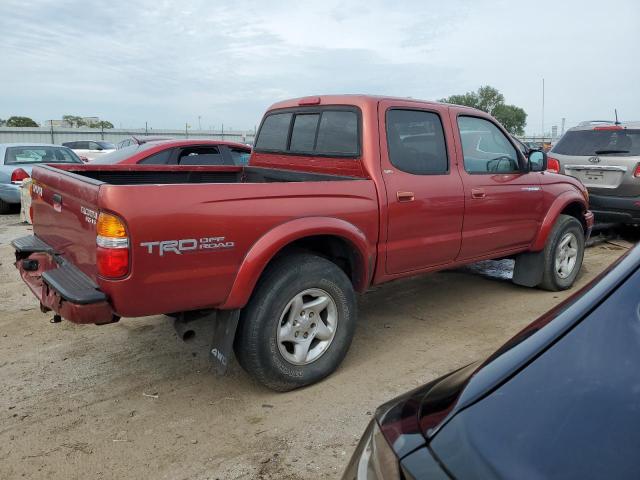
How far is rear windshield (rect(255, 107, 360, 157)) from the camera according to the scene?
411 cm

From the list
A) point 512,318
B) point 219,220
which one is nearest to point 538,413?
point 219,220

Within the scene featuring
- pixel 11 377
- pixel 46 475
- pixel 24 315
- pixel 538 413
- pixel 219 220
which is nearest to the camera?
pixel 538 413

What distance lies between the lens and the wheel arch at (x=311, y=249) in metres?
3.08

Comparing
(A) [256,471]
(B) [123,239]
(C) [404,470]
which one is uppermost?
(B) [123,239]

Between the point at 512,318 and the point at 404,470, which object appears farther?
the point at 512,318

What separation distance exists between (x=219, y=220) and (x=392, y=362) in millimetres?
1777

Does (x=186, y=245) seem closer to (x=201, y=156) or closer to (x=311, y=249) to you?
(x=311, y=249)

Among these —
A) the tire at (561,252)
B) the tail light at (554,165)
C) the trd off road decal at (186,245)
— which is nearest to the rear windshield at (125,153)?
the trd off road decal at (186,245)

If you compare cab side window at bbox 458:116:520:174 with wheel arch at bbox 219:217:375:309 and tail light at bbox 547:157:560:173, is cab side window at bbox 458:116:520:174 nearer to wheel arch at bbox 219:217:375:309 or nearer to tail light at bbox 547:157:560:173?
wheel arch at bbox 219:217:375:309

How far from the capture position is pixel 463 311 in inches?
198

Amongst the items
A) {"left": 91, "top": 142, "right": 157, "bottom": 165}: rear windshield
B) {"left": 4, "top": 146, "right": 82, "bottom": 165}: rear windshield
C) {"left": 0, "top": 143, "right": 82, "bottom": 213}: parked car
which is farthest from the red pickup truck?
{"left": 4, "top": 146, "right": 82, "bottom": 165}: rear windshield

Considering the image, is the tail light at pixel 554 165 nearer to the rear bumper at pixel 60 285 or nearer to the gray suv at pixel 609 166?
the gray suv at pixel 609 166

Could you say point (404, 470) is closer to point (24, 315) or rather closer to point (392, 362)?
point (392, 362)

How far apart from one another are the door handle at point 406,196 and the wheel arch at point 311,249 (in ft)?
1.48
